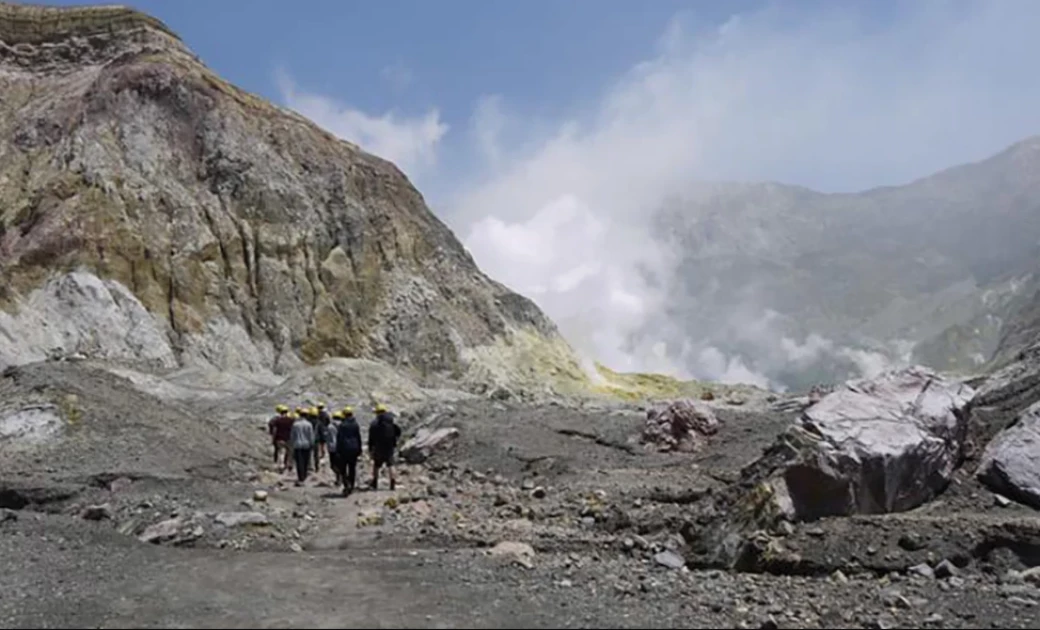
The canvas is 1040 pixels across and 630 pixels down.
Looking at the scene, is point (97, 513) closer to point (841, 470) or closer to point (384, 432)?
point (384, 432)

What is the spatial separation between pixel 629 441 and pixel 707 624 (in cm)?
1530

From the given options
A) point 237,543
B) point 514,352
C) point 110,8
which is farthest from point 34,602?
point 110,8

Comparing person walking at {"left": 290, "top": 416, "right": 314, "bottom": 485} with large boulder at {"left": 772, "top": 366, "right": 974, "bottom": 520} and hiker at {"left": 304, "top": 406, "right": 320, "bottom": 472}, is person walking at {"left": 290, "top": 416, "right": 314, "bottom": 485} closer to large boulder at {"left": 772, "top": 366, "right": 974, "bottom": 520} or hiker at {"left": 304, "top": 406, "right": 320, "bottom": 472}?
hiker at {"left": 304, "top": 406, "right": 320, "bottom": 472}

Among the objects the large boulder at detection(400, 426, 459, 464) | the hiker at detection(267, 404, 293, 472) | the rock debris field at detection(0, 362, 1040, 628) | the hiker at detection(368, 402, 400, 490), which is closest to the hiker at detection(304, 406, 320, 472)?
the hiker at detection(267, 404, 293, 472)

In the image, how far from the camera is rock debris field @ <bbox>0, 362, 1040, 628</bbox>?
996 centimetres

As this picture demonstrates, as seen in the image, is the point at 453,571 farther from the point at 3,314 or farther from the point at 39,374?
the point at 3,314

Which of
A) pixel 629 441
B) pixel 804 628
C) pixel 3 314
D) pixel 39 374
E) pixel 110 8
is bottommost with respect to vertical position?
pixel 804 628

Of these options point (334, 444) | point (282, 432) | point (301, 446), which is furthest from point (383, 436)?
point (282, 432)

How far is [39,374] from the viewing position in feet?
83.8

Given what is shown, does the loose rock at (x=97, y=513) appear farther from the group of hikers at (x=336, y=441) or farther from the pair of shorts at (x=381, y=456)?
the pair of shorts at (x=381, y=456)

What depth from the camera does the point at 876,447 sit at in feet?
46.2

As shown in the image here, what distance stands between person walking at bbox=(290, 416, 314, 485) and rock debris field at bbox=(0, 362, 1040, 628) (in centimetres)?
34

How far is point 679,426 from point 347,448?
9892 mm

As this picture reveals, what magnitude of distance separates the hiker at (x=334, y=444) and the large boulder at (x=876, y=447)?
8092mm
